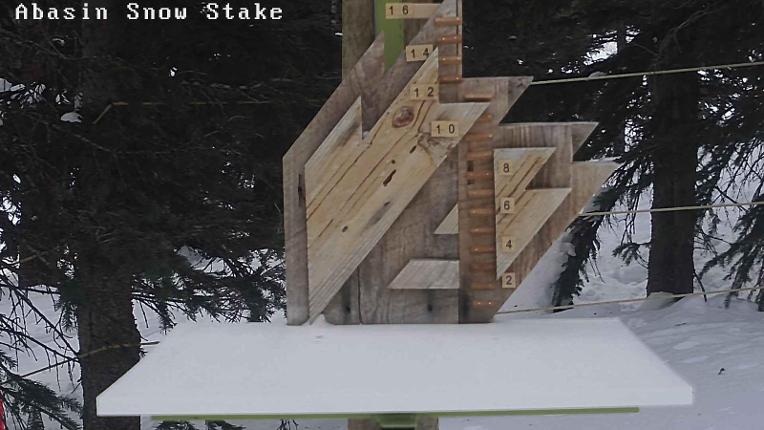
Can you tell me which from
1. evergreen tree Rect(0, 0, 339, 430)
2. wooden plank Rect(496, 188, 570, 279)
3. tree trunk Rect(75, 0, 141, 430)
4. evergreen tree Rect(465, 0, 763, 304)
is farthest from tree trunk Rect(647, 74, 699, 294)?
wooden plank Rect(496, 188, 570, 279)

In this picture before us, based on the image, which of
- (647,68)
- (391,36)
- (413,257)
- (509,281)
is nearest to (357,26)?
(391,36)

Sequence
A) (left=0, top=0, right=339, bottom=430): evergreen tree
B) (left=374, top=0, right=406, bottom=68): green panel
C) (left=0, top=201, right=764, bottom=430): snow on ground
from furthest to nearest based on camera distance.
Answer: (left=0, top=201, right=764, bottom=430): snow on ground
(left=0, top=0, right=339, bottom=430): evergreen tree
(left=374, top=0, right=406, bottom=68): green panel

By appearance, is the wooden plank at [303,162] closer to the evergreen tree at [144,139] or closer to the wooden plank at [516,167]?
the wooden plank at [516,167]

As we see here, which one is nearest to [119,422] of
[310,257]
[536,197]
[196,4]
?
[196,4]

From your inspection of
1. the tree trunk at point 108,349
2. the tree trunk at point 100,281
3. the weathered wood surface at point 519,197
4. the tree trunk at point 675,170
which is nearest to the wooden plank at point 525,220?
the weathered wood surface at point 519,197

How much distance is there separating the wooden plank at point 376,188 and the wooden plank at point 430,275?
0.10 metres

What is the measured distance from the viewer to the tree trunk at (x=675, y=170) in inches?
184

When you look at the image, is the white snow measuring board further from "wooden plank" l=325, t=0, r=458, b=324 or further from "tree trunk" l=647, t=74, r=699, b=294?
"tree trunk" l=647, t=74, r=699, b=294

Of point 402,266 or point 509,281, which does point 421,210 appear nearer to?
point 402,266

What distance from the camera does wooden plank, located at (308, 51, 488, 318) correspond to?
146 cm

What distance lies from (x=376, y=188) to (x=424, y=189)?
0.10 metres

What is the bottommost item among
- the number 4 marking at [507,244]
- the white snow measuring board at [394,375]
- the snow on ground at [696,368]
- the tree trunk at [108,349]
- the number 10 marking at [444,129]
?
the snow on ground at [696,368]

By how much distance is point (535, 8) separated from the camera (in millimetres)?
3787

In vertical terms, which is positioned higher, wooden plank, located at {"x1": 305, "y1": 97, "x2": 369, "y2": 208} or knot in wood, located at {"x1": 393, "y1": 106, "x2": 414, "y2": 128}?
knot in wood, located at {"x1": 393, "y1": 106, "x2": 414, "y2": 128}
